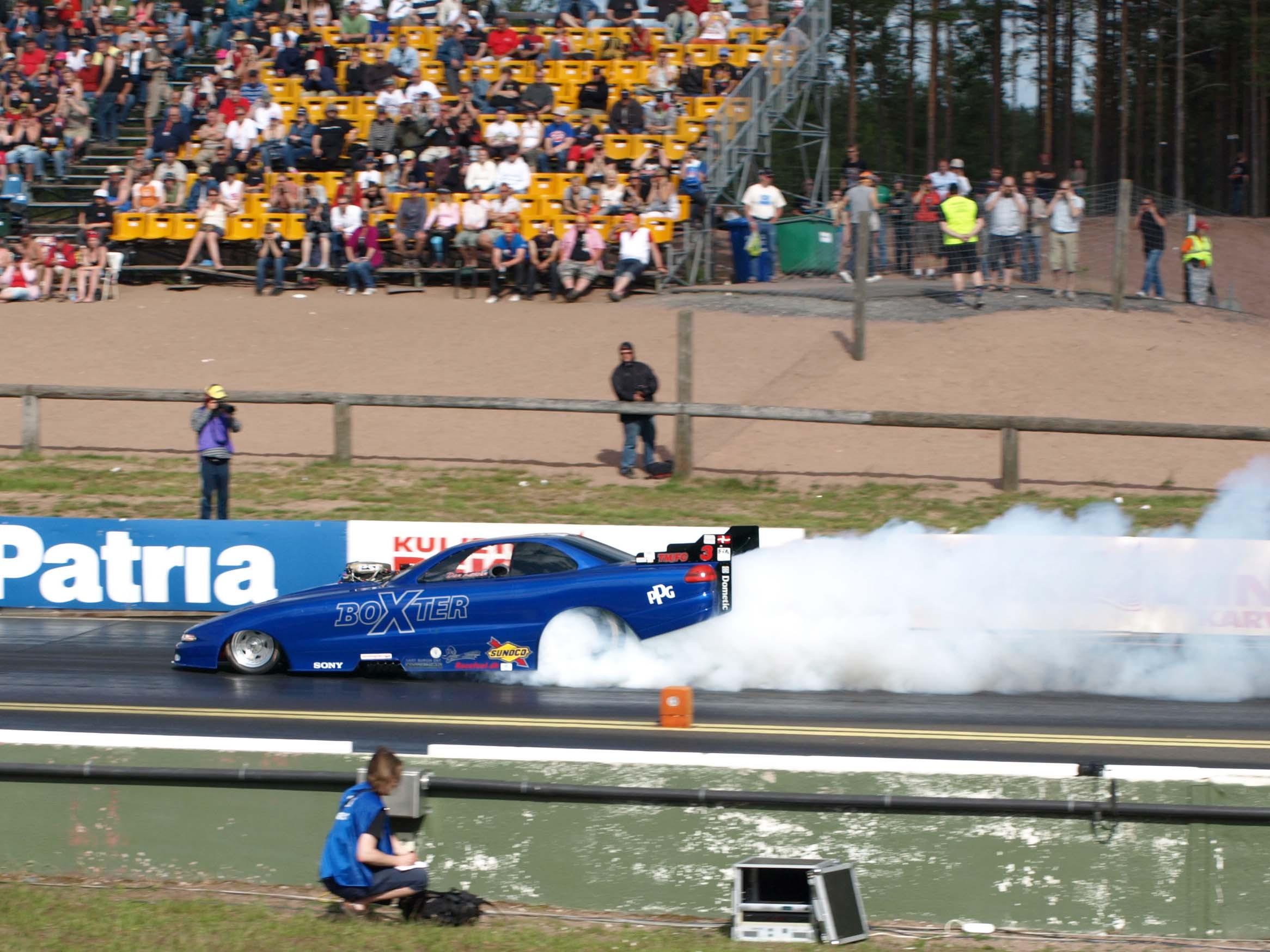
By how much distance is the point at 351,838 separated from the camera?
259 inches

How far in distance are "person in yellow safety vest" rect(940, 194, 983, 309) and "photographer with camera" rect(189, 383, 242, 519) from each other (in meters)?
11.4

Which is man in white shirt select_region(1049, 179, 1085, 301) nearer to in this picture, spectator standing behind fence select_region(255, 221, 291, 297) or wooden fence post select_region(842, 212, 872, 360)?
wooden fence post select_region(842, 212, 872, 360)

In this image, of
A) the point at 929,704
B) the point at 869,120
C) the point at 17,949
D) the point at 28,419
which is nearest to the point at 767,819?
the point at 17,949

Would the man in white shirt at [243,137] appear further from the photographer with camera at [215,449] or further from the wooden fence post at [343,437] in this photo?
the photographer with camera at [215,449]

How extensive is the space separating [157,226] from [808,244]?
11.8m

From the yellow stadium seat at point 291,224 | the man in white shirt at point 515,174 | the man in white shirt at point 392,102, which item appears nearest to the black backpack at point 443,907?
the man in white shirt at point 515,174

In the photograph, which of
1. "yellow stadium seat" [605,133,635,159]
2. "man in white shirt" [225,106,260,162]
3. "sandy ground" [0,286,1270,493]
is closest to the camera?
"sandy ground" [0,286,1270,493]

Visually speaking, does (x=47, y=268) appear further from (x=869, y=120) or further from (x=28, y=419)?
(x=869, y=120)

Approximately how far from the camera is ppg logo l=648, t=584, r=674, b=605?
10.9 meters

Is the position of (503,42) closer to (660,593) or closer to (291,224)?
(291,224)

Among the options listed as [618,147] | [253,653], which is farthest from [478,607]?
[618,147]

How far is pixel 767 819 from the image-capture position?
21.8 feet

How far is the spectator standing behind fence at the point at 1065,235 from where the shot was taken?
71.2ft

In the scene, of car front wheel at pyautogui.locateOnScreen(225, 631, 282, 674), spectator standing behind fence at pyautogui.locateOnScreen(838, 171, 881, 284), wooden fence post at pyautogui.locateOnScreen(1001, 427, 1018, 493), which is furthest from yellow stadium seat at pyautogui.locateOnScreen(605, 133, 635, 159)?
car front wheel at pyautogui.locateOnScreen(225, 631, 282, 674)
